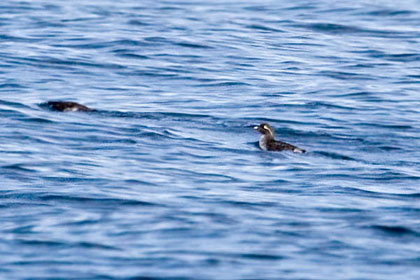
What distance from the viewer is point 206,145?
23422 millimetres

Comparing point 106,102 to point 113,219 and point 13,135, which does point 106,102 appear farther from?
point 113,219

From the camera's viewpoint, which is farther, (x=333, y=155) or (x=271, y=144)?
(x=271, y=144)

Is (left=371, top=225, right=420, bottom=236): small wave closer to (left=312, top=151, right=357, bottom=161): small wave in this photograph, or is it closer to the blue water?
the blue water

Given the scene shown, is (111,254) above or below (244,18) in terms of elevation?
below

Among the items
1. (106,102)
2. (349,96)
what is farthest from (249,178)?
(349,96)

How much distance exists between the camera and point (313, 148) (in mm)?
23594

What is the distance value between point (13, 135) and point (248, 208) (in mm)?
6760

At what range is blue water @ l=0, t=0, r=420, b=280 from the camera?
16359 mm

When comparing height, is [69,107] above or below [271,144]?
above

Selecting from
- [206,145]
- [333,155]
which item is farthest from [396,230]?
[206,145]

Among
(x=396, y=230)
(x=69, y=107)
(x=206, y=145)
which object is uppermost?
(x=69, y=107)

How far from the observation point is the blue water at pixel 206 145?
16.4 meters

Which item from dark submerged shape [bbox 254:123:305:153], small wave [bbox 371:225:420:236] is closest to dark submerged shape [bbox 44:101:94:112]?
dark submerged shape [bbox 254:123:305:153]

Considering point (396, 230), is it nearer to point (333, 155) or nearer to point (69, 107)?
point (333, 155)
